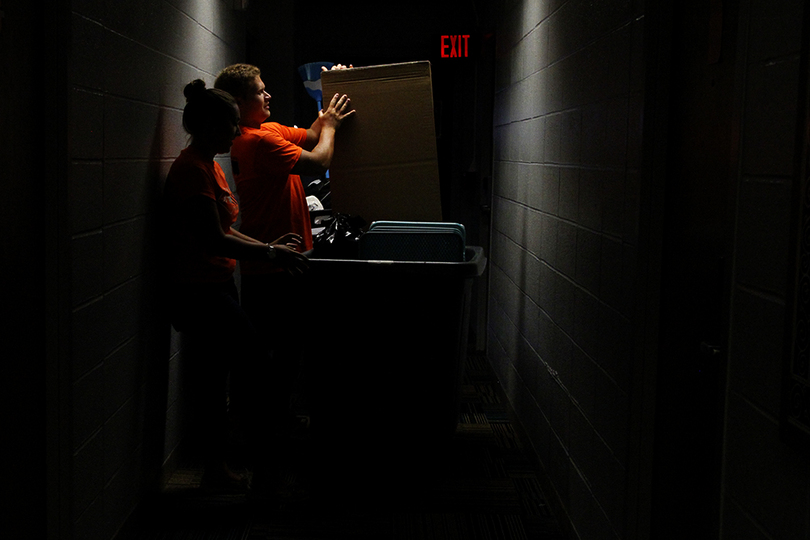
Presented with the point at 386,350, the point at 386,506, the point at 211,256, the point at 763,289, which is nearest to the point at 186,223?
the point at 211,256

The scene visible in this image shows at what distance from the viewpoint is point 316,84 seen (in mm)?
4664

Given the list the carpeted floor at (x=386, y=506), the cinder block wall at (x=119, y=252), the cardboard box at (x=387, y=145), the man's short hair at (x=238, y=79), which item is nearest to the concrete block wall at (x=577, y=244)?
the carpeted floor at (x=386, y=506)

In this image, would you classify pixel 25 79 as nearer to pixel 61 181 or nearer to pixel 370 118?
pixel 61 181

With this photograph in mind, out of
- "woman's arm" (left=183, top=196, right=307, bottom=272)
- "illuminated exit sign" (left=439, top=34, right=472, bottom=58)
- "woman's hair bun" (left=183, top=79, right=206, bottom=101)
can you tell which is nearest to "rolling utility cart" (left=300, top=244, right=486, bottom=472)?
"woman's arm" (left=183, top=196, right=307, bottom=272)

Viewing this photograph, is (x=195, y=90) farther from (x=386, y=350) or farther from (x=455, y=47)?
(x=455, y=47)

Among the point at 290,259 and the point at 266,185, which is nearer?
the point at 290,259

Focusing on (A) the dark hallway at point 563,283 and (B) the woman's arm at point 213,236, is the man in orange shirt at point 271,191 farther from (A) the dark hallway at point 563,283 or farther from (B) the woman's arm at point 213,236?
Answer: (B) the woman's arm at point 213,236

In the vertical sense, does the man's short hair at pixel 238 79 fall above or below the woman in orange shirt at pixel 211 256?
above

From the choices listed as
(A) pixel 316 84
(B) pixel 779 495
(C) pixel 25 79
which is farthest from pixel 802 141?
(A) pixel 316 84

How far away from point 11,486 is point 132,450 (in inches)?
30.8

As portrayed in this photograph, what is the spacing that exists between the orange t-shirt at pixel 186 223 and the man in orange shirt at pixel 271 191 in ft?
1.02

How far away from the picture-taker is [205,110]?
8.34 feet

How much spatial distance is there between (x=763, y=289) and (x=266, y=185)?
2122 millimetres

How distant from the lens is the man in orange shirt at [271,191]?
2.90 metres
